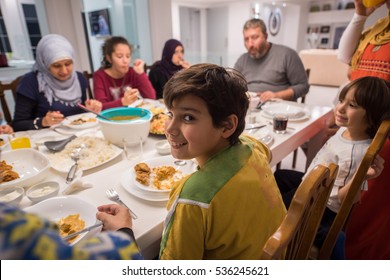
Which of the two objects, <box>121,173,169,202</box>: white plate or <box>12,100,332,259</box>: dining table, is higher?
<box>121,173,169,202</box>: white plate

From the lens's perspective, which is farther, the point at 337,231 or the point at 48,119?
the point at 48,119

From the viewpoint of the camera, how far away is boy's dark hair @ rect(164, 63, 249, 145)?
2.11 ft

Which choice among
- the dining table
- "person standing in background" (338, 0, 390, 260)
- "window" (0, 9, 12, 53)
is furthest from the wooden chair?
"window" (0, 9, 12, 53)

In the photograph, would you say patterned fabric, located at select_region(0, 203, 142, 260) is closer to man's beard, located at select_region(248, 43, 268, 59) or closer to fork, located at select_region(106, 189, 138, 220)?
fork, located at select_region(106, 189, 138, 220)

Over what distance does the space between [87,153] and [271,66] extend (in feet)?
6.19

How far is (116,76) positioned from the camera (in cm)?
222

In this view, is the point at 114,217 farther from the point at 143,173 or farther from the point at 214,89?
the point at 214,89

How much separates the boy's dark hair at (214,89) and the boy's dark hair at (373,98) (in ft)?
2.09

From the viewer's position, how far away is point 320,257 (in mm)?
902

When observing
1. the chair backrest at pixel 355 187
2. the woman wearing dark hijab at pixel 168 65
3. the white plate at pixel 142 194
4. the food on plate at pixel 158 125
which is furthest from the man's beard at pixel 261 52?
the white plate at pixel 142 194

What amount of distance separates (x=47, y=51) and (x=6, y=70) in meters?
1.86

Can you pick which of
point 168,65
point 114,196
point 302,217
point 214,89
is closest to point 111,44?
point 168,65
